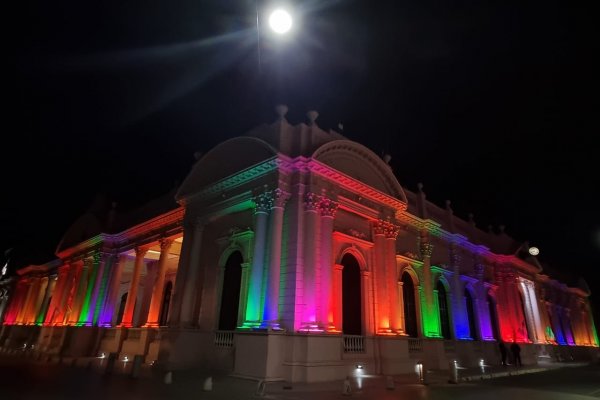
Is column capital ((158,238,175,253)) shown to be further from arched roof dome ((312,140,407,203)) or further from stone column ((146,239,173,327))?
arched roof dome ((312,140,407,203))

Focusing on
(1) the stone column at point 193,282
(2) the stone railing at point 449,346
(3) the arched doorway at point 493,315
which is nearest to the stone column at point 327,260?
(1) the stone column at point 193,282

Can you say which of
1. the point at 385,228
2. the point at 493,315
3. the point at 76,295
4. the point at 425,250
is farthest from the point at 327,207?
the point at 76,295

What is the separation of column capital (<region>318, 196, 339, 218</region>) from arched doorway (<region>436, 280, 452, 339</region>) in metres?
11.7

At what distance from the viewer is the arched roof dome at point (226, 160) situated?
14.8 m

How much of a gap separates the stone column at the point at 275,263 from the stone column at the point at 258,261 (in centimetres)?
35

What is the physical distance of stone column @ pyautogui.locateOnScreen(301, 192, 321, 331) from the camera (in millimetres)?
11961

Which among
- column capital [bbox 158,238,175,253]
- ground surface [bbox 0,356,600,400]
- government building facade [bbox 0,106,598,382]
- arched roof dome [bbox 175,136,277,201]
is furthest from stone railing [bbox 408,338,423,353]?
column capital [bbox 158,238,175,253]

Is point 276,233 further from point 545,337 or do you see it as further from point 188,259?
point 545,337

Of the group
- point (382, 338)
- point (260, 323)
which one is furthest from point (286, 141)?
point (382, 338)

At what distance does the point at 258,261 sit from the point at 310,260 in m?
1.95

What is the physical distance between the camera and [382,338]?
1441 centimetres

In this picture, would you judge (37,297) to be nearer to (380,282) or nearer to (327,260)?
(327,260)

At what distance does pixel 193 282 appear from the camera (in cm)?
1588

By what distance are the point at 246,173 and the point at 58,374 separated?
32.1 feet
